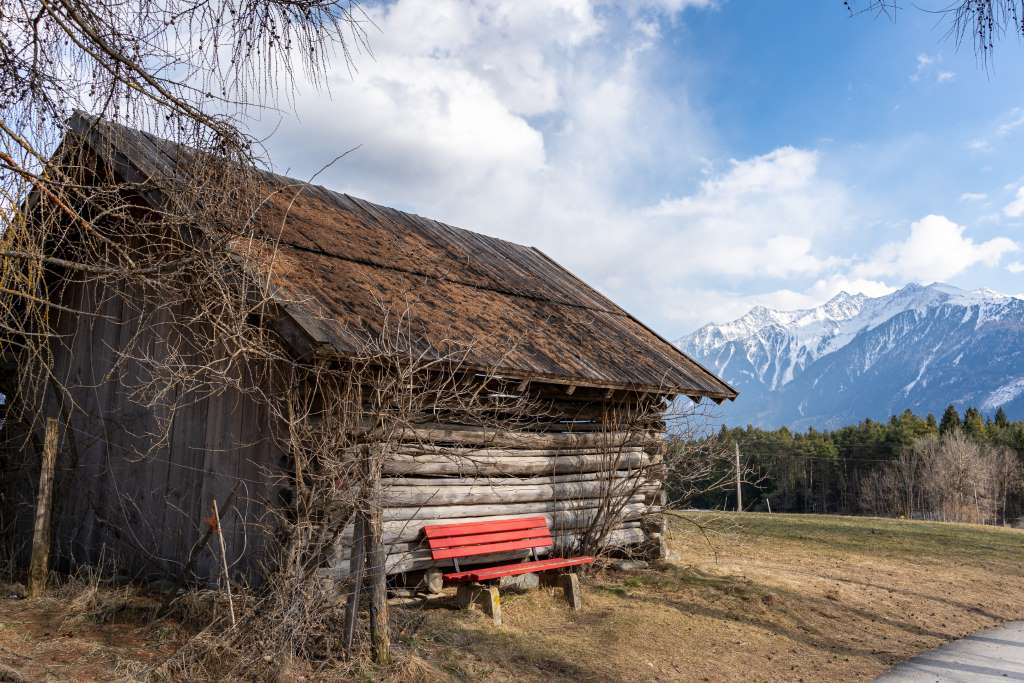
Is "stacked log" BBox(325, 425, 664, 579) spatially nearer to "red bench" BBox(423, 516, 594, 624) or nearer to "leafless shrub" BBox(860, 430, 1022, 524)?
"red bench" BBox(423, 516, 594, 624)

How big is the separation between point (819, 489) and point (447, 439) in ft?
260

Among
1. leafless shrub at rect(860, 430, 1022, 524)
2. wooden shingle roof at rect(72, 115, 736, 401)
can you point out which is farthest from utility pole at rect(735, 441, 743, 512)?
leafless shrub at rect(860, 430, 1022, 524)

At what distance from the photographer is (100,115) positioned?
4188mm

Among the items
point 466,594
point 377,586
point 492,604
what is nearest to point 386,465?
point 466,594

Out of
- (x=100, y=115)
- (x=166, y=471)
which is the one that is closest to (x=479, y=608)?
(x=166, y=471)

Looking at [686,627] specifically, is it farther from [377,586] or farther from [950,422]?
[950,422]

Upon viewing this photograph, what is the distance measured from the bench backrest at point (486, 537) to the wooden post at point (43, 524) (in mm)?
3733

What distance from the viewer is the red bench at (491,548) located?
26.0 ft

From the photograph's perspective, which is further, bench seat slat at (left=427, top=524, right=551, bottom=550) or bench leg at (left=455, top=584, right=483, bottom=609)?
bench seat slat at (left=427, top=524, right=551, bottom=550)

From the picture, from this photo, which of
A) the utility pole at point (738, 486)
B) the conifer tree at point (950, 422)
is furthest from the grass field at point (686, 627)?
the conifer tree at point (950, 422)

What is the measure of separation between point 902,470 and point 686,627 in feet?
221

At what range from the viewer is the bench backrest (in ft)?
26.8

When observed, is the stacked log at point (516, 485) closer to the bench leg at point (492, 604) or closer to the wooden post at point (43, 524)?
the bench leg at point (492, 604)

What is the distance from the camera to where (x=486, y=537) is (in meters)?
8.70
